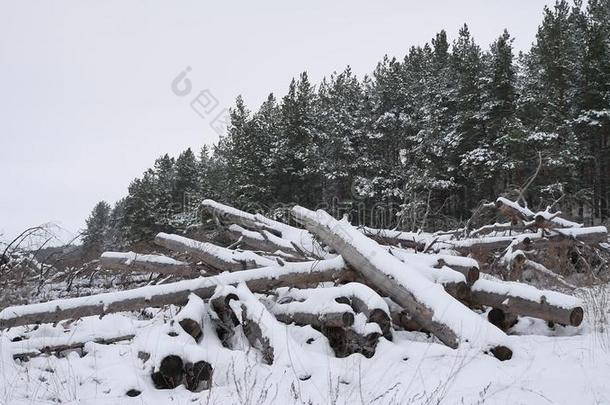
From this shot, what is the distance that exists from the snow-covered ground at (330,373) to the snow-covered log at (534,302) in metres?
0.20

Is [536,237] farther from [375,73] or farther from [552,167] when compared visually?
[375,73]

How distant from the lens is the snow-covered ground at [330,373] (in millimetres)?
2941

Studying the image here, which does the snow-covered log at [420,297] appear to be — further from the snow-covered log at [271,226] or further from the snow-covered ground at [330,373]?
the snow-covered log at [271,226]

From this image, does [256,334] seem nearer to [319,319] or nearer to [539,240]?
[319,319]

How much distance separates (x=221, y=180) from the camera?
126 feet

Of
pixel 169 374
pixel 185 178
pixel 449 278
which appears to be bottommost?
pixel 169 374

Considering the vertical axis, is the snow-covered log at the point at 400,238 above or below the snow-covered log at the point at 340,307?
above

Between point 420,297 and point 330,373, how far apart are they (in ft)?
4.39

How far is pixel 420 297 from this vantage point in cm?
414

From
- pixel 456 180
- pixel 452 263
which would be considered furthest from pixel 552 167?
pixel 452 263

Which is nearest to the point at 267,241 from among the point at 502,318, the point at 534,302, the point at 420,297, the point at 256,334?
the point at 256,334

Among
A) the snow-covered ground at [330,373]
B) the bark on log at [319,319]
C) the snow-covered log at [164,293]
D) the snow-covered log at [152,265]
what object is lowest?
the snow-covered ground at [330,373]

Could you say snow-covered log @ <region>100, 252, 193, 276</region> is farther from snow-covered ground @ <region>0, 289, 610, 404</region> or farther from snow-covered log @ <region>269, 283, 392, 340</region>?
snow-covered ground @ <region>0, 289, 610, 404</region>

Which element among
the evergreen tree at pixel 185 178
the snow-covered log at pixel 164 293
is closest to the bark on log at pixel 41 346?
the snow-covered log at pixel 164 293
